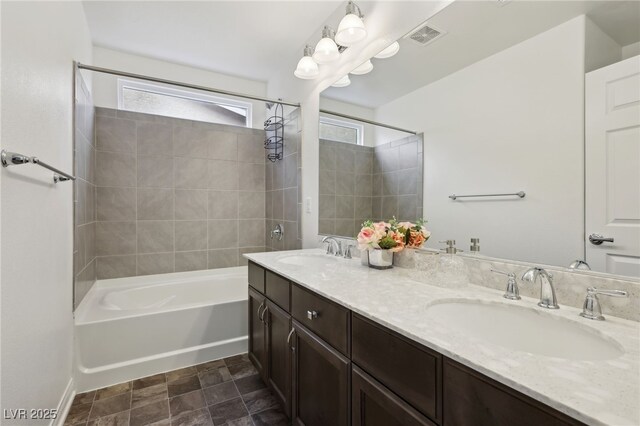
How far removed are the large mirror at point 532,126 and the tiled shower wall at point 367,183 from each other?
82mm

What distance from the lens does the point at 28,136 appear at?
45.6 inches

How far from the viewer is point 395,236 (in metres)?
1.46

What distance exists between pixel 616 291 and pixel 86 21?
3.41 m

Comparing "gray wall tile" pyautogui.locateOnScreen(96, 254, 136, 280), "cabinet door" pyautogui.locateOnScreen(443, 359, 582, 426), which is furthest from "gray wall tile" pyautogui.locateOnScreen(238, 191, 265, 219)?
"cabinet door" pyautogui.locateOnScreen(443, 359, 582, 426)

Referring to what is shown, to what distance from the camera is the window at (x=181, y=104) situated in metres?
2.77

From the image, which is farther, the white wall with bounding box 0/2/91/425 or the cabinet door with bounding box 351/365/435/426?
the white wall with bounding box 0/2/91/425

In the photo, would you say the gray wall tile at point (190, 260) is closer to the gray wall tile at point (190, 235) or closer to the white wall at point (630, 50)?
the gray wall tile at point (190, 235)

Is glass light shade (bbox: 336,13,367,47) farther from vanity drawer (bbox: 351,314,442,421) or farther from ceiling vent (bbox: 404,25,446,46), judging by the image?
vanity drawer (bbox: 351,314,442,421)

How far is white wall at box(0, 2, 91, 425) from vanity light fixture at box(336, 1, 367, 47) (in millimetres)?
1450

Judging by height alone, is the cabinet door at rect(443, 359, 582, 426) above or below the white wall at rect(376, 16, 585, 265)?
below

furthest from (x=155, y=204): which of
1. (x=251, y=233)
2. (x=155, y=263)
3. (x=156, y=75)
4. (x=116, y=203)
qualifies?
(x=156, y=75)

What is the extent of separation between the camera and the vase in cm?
150

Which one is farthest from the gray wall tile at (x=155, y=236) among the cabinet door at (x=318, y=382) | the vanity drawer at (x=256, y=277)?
the cabinet door at (x=318, y=382)

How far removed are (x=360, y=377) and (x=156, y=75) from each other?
3.12m
